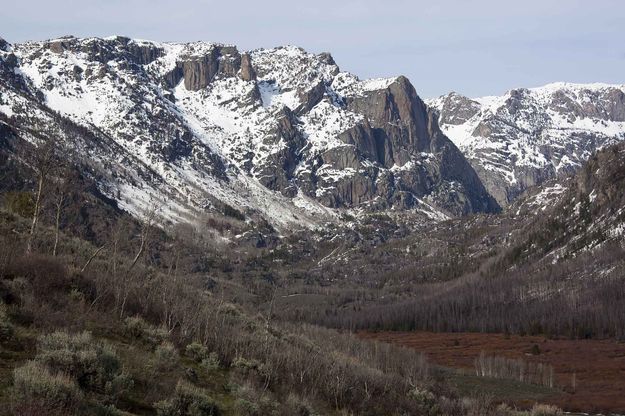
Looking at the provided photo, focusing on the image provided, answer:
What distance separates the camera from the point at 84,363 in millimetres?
17500

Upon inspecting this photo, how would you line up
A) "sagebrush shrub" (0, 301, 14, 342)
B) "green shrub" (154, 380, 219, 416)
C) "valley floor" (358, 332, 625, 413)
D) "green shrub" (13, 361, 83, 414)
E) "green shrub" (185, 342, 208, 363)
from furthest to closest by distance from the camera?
"valley floor" (358, 332, 625, 413), "green shrub" (185, 342, 208, 363), "sagebrush shrub" (0, 301, 14, 342), "green shrub" (154, 380, 219, 416), "green shrub" (13, 361, 83, 414)

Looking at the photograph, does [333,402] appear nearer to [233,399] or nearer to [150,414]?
[233,399]

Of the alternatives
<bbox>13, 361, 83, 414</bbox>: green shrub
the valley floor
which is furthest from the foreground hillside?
the valley floor

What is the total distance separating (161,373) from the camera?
21.9 m

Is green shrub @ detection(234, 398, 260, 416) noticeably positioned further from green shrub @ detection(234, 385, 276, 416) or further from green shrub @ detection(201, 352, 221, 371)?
green shrub @ detection(201, 352, 221, 371)

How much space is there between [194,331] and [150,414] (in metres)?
12.6

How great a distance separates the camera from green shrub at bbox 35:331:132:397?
56.1 feet

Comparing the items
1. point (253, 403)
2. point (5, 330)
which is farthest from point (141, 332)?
point (5, 330)

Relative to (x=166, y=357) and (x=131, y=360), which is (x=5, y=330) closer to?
(x=131, y=360)

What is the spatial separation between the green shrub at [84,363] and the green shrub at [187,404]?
1214mm

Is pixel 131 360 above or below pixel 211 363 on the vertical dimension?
above

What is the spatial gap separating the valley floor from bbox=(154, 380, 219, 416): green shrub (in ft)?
247

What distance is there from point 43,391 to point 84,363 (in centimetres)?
265

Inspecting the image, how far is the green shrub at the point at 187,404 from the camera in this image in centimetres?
1838
